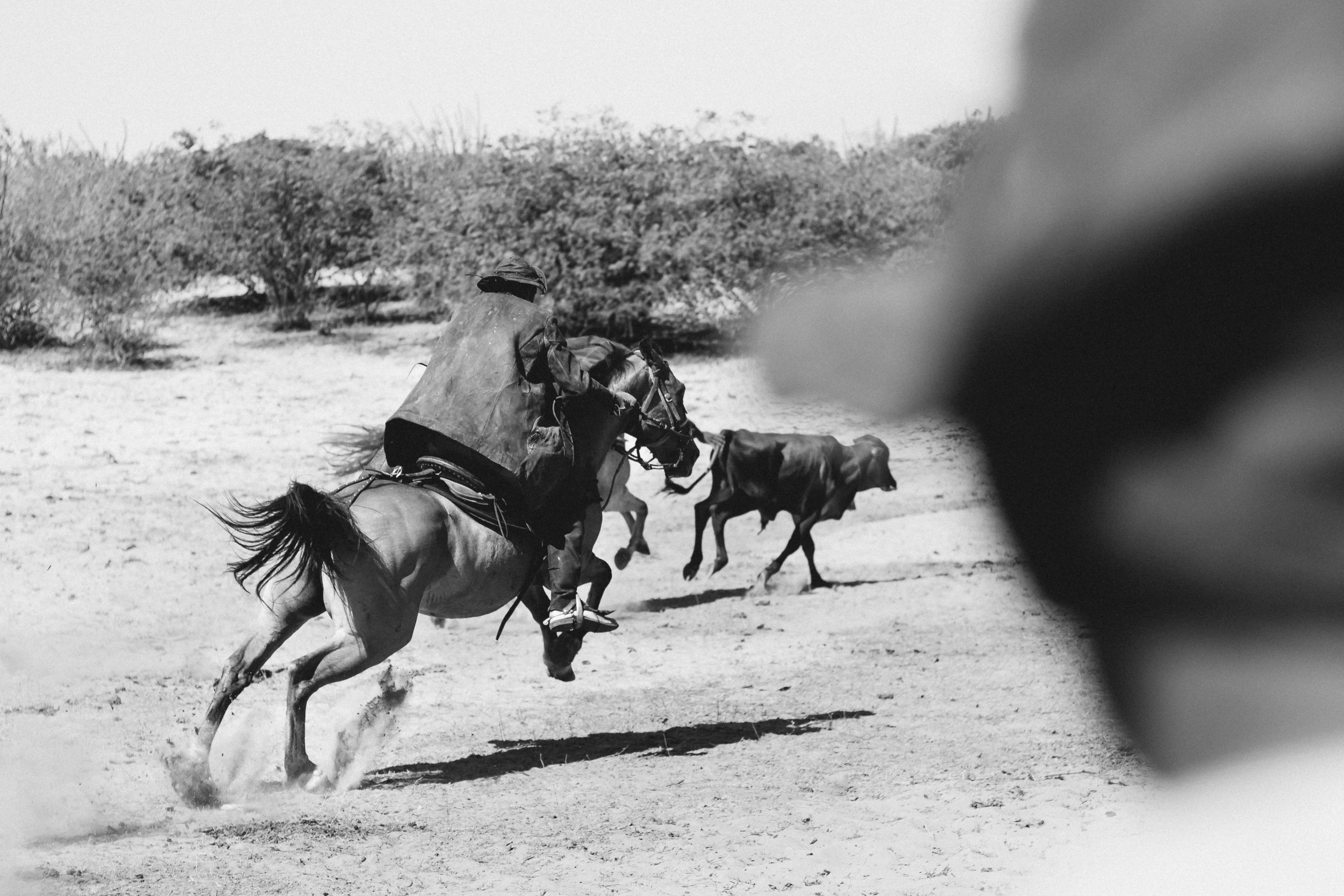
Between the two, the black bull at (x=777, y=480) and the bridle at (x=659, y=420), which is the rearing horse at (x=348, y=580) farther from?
the black bull at (x=777, y=480)

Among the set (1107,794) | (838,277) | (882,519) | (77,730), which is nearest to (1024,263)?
A: (838,277)

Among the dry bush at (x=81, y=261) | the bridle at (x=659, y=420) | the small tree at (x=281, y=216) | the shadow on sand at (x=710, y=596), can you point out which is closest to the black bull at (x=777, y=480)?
the shadow on sand at (x=710, y=596)

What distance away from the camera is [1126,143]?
20.2 inches

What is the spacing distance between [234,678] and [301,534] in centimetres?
65

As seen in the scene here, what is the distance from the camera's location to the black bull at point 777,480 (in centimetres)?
1216

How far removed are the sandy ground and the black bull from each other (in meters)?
0.46

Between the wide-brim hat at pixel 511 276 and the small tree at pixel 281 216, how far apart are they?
14049 mm

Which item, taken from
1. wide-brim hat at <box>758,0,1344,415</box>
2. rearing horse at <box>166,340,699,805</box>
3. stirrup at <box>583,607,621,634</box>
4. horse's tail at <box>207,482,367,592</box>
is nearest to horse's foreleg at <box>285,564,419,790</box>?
rearing horse at <box>166,340,699,805</box>

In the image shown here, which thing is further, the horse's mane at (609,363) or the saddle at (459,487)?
the horse's mane at (609,363)

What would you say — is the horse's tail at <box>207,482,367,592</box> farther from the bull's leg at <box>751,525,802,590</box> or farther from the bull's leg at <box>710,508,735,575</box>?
the bull's leg at <box>751,525,802,590</box>

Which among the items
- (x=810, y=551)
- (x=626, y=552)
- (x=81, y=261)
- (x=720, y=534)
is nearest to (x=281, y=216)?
(x=81, y=261)

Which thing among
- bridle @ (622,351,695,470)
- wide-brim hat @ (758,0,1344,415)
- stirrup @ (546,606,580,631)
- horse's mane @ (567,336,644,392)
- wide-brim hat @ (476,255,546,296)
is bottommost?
stirrup @ (546,606,580,631)

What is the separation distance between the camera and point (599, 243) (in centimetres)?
1902

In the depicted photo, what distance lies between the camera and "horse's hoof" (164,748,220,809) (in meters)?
5.99
